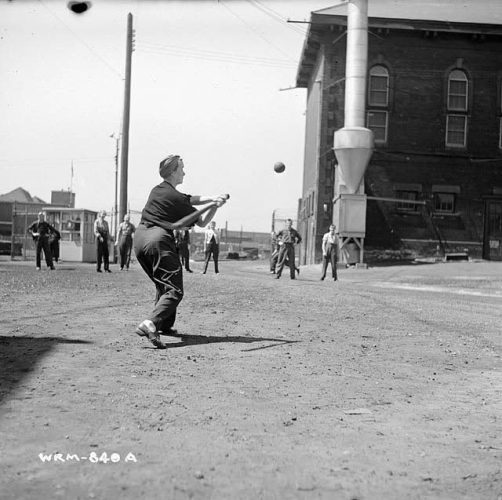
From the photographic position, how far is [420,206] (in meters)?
34.0

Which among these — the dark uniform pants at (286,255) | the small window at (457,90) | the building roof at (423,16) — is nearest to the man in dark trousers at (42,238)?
the dark uniform pants at (286,255)

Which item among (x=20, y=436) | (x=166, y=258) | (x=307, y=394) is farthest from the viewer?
(x=166, y=258)

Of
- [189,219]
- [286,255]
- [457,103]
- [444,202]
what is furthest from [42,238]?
[457,103]

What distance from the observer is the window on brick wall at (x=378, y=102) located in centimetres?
3409

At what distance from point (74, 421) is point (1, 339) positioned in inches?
129

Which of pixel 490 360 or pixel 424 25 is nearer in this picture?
pixel 490 360

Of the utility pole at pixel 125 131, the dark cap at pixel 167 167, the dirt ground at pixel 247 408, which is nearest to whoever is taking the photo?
the dirt ground at pixel 247 408

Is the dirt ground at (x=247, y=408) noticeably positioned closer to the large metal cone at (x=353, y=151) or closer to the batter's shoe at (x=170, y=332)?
the batter's shoe at (x=170, y=332)

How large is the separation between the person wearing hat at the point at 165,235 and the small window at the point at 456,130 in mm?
28711

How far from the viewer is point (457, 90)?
113ft

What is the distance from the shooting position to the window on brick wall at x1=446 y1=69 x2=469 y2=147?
34.3 metres

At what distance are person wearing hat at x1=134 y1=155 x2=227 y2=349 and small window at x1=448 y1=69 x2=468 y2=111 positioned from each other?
28959mm

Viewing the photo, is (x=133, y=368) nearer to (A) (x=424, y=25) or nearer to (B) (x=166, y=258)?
(B) (x=166, y=258)

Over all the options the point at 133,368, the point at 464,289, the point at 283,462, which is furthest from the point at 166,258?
the point at 464,289
